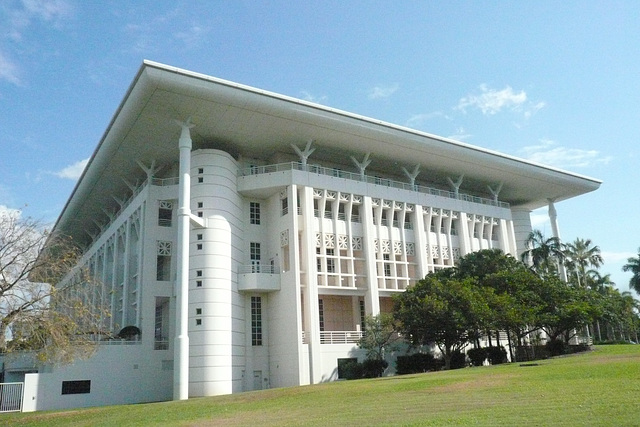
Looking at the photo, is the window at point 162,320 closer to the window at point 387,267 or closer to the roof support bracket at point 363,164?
the window at point 387,267

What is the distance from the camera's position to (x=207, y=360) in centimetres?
3195

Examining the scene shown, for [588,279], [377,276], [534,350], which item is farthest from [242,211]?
[588,279]

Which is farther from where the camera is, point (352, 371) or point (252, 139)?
point (252, 139)

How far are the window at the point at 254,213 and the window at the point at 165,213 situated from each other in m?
5.68

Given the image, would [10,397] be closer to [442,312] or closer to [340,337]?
[340,337]

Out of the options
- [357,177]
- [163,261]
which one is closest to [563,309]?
[357,177]

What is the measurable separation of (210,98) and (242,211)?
30.2 feet

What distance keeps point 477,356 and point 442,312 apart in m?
7.25

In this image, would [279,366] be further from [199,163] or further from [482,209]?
[482,209]

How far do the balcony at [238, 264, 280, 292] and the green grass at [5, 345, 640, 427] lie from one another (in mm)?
12509

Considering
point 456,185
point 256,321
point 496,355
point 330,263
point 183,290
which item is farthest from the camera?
point 456,185

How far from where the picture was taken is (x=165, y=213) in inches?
1596

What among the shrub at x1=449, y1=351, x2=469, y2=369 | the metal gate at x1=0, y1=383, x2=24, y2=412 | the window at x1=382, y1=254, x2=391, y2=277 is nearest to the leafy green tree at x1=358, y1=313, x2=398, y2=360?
the shrub at x1=449, y1=351, x2=469, y2=369

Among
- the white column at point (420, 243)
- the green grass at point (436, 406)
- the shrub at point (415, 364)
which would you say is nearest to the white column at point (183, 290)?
the green grass at point (436, 406)
